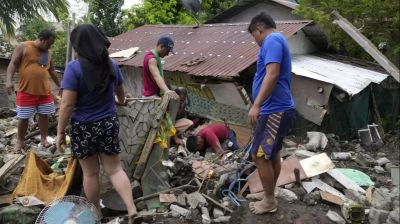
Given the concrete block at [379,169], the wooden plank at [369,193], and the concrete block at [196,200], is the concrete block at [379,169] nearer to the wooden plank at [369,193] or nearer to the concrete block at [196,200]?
the wooden plank at [369,193]

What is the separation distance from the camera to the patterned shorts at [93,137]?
3887 millimetres

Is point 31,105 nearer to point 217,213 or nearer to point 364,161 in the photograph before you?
point 217,213

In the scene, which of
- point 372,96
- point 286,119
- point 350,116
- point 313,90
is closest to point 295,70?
point 313,90

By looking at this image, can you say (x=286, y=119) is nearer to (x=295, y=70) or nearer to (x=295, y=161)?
(x=295, y=161)

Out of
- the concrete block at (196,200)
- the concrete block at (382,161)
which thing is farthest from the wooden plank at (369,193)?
the concrete block at (196,200)

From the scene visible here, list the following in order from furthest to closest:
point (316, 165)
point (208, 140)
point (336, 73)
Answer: point (336, 73), point (208, 140), point (316, 165)

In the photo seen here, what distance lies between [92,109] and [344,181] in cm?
330

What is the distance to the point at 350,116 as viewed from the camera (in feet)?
29.4

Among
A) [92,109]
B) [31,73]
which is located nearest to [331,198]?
[92,109]

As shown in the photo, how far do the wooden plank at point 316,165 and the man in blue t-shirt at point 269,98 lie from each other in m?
1.42

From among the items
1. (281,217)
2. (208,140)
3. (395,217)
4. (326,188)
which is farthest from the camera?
(208,140)

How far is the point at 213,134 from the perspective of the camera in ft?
22.7

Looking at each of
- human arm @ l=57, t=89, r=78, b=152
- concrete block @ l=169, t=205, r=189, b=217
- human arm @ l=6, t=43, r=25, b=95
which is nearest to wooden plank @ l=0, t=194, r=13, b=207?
human arm @ l=57, t=89, r=78, b=152

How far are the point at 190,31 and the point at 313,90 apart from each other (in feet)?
16.9
